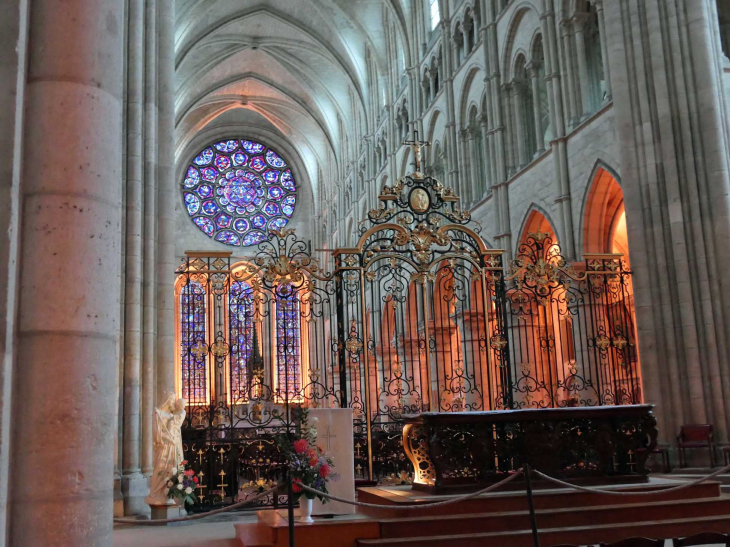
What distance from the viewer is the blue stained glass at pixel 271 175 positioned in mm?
42594

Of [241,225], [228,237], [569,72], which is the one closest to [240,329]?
[569,72]

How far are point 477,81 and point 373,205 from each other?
10.3 m

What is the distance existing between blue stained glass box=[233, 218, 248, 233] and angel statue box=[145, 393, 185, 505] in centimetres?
3089

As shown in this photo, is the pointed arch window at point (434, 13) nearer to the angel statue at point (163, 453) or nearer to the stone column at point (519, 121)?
the stone column at point (519, 121)

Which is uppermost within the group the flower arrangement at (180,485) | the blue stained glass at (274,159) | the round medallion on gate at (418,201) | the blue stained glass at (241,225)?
the blue stained glass at (274,159)

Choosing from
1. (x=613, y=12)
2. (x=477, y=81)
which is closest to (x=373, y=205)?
(x=477, y=81)

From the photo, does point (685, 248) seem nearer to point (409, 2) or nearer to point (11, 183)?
point (11, 183)

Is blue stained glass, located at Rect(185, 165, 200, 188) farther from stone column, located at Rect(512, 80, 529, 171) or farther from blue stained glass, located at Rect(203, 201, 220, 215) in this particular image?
stone column, located at Rect(512, 80, 529, 171)

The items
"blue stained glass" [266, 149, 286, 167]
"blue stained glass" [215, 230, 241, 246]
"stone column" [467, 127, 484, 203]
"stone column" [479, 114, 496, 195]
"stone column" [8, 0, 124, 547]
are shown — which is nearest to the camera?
"stone column" [8, 0, 124, 547]

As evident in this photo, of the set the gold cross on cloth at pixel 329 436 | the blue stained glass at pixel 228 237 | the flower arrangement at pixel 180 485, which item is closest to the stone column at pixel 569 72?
the gold cross on cloth at pixel 329 436

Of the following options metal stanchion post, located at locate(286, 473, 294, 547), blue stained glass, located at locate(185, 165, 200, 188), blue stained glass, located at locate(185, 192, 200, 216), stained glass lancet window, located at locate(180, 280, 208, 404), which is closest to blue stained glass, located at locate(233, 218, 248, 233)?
blue stained glass, located at locate(185, 192, 200, 216)

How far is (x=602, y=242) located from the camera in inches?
639

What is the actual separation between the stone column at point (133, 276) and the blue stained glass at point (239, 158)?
30284 millimetres

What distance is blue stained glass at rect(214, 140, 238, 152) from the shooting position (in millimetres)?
42219
